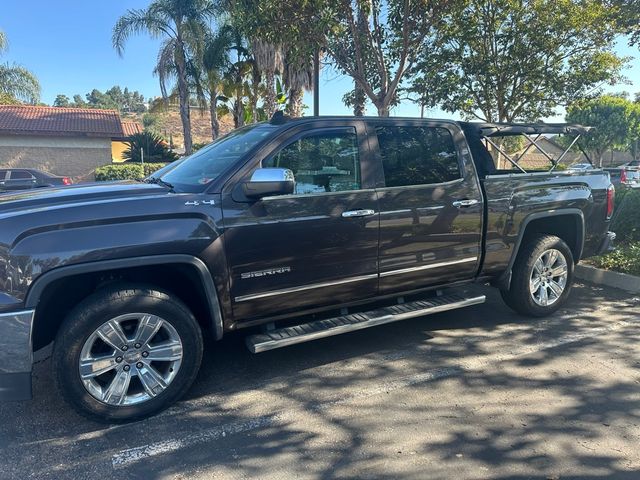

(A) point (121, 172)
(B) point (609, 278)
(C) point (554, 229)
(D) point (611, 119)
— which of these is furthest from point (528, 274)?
(D) point (611, 119)

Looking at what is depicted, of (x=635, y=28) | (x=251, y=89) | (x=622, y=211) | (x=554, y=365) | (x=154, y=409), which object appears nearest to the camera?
(x=154, y=409)

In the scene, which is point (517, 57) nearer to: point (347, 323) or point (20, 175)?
point (347, 323)

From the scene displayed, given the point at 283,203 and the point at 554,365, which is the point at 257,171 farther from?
the point at 554,365

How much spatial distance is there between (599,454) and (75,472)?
2.96m

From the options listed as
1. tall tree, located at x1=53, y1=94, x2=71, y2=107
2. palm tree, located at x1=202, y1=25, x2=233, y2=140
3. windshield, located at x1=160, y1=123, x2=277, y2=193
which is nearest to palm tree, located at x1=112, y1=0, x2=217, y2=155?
palm tree, located at x1=202, y1=25, x2=233, y2=140

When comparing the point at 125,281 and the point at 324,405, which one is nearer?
the point at 125,281

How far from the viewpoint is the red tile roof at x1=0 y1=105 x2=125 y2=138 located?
988 inches

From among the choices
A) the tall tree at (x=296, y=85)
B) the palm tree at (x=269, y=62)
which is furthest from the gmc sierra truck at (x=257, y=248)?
the tall tree at (x=296, y=85)

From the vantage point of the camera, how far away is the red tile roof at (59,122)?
25.1m

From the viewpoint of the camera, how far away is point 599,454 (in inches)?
111

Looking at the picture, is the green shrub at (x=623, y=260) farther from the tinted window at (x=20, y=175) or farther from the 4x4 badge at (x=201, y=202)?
the tinted window at (x=20, y=175)

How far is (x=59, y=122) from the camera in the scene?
26828mm

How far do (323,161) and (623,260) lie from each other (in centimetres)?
487

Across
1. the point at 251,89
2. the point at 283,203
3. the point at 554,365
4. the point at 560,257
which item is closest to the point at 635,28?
the point at 560,257
